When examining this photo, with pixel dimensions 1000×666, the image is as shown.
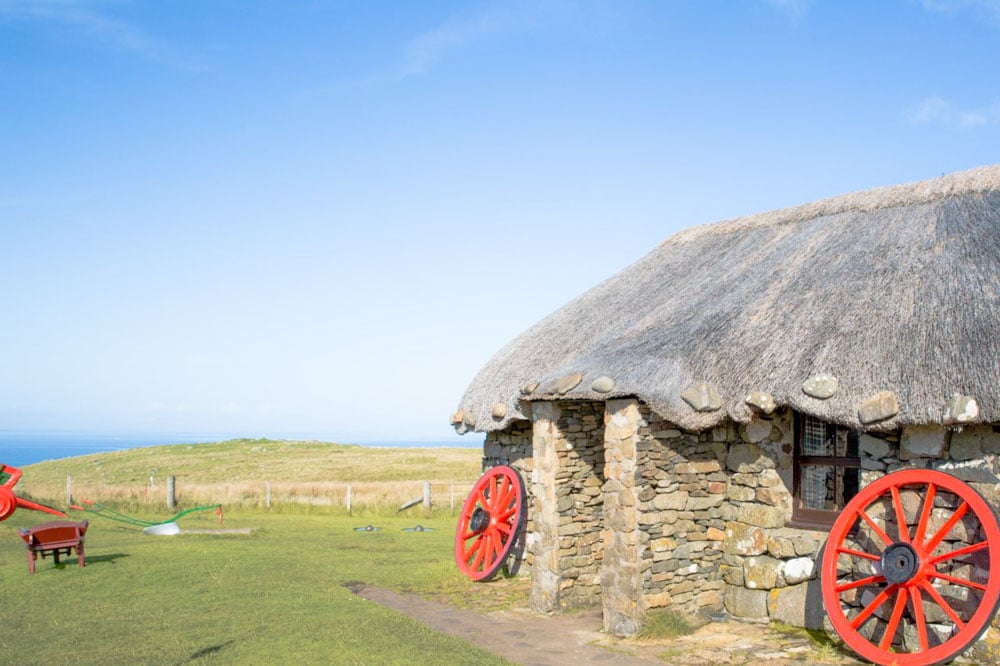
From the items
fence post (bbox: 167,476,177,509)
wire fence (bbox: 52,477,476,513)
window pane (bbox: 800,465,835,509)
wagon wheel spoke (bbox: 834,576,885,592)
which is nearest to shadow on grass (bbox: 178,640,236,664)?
wagon wheel spoke (bbox: 834,576,885,592)

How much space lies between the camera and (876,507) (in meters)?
9.18

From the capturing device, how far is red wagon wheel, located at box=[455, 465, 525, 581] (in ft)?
43.1

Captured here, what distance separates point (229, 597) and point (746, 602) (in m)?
7.36

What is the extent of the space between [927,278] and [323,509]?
19.0m

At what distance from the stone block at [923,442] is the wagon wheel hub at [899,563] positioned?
3.21 ft

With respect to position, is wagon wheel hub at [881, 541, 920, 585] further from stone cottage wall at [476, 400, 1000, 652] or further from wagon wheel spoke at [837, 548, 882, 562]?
stone cottage wall at [476, 400, 1000, 652]

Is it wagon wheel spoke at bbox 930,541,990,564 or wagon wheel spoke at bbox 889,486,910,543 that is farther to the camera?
wagon wheel spoke at bbox 889,486,910,543

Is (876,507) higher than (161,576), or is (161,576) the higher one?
(876,507)

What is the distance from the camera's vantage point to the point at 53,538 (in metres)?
14.1

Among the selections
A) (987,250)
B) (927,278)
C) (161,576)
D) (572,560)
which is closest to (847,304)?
(927,278)

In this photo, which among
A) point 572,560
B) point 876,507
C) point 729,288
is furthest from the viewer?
point 729,288

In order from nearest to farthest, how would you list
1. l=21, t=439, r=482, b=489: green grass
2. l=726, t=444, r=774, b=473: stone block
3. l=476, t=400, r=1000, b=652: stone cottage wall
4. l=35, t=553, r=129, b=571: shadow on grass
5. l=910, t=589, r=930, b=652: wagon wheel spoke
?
1. l=910, t=589, r=930, b=652: wagon wheel spoke
2. l=476, t=400, r=1000, b=652: stone cottage wall
3. l=726, t=444, r=774, b=473: stone block
4. l=35, t=553, r=129, b=571: shadow on grass
5. l=21, t=439, r=482, b=489: green grass

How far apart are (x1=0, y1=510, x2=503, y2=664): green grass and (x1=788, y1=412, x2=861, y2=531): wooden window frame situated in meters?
4.25

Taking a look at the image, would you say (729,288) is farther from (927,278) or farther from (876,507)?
(876,507)
